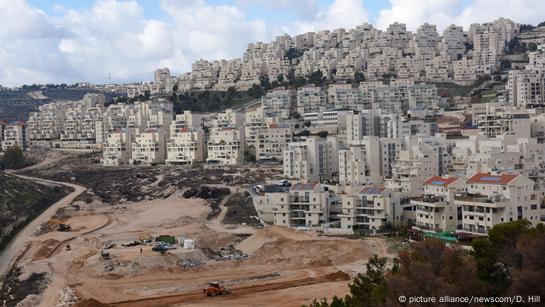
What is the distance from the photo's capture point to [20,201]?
59.5 m

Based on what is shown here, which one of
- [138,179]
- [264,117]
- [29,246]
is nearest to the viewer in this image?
[29,246]

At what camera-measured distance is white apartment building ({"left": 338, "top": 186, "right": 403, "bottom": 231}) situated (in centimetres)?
4266

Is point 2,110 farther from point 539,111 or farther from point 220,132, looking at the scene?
point 539,111

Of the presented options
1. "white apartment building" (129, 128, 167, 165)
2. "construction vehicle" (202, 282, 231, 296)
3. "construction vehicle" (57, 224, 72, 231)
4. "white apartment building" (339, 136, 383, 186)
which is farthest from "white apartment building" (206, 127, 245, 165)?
"construction vehicle" (202, 282, 231, 296)

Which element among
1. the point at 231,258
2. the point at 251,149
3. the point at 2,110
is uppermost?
the point at 2,110

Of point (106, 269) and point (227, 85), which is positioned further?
point (227, 85)

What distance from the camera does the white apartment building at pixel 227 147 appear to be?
249 feet

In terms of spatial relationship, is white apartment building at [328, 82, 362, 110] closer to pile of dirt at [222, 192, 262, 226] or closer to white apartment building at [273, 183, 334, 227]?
pile of dirt at [222, 192, 262, 226]

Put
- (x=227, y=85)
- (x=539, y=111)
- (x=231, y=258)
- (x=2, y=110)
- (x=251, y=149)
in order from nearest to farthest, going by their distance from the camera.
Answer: (x=231, y=258) < (x=539, y=111) < (x=251, y=149) < (x=227, y=85) < (x=2, y=110)

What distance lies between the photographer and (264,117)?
83250 mm

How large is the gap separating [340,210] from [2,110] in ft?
397

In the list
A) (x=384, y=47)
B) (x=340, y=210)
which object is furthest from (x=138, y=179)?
(x=384, y=47)

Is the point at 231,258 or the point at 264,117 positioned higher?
the point at 264,117

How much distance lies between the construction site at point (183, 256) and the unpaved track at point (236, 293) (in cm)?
4
